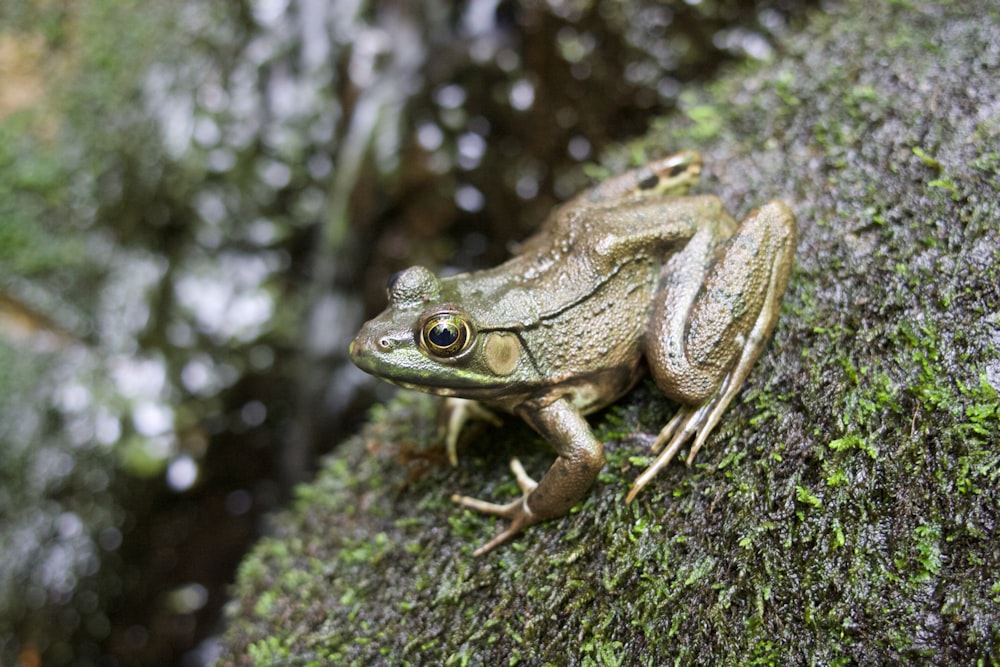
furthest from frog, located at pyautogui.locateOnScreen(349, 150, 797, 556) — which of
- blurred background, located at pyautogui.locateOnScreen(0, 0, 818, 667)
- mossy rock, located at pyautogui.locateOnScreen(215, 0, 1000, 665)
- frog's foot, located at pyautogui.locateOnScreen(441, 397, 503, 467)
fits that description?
blurred background, located at pyautogui.locateOnScreen(0, 0, 818, 667)

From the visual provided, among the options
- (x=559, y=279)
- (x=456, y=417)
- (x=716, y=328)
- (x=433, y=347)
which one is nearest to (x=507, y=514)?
(x=456, y=417)

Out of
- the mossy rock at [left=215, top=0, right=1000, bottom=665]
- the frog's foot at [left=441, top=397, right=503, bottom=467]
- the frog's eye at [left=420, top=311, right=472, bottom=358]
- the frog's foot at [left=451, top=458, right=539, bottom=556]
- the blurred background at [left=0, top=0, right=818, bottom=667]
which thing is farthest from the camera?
the blurred background at [left=0, top=0, right=818, bottom=667]

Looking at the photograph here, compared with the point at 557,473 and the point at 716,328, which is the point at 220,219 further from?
the point at 716,328

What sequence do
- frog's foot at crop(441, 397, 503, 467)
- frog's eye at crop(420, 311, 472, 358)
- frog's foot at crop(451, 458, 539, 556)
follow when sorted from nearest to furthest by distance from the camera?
frog's eye at crop(420, 311, 472, 358), frog's foot at crop(451, 458, 539, 556), frog's foot at crop(441, 397, 503, 467)

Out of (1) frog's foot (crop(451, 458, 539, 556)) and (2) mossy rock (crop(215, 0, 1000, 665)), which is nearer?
(2) mossy rock (crop(215, 0, 1000, 665))

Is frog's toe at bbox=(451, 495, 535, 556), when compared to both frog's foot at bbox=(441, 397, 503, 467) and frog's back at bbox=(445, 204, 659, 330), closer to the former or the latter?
frog's foot at bbox=(441, 397, 503, 467)

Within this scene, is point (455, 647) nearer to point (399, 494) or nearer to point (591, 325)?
point (399, 494)

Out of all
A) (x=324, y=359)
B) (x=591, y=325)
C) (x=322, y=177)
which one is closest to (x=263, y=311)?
(x=324, y=359)

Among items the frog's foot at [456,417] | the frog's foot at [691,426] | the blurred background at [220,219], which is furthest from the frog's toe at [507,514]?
the blurred background at [220,219]
